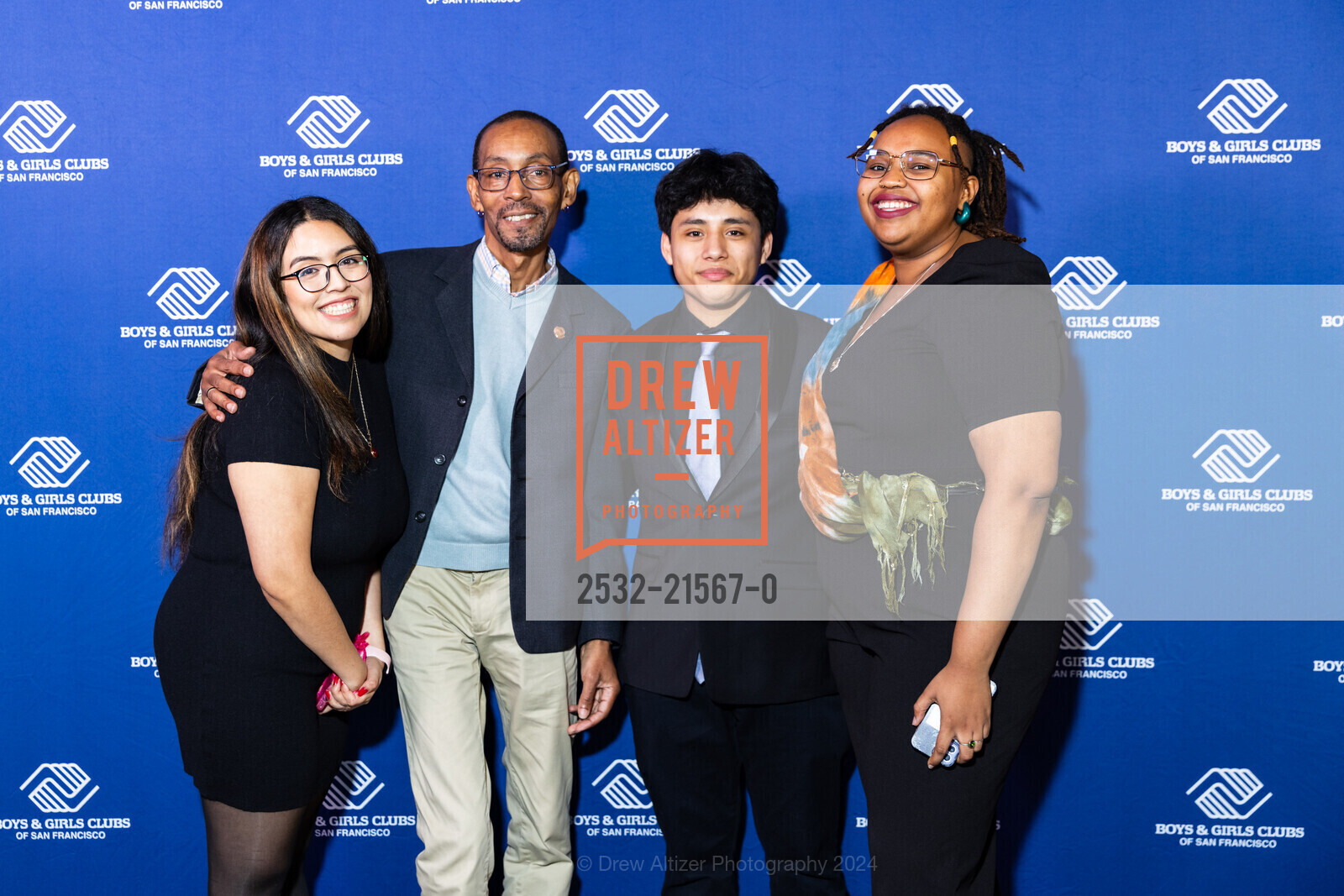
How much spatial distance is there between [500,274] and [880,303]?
0.82m

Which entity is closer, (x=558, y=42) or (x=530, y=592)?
(x=530, y=592)

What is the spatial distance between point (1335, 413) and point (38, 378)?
3397mm

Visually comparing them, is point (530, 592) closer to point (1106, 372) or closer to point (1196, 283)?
point (1106, 372)

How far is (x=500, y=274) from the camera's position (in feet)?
5.97

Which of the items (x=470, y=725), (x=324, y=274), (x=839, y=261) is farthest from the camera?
(x=839, y=261)

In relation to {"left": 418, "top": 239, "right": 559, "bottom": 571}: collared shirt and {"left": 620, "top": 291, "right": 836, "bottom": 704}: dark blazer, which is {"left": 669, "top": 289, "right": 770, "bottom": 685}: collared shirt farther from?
{"left": 418, "top": 239, "right": 559, "bottom": 571}: collared shirt

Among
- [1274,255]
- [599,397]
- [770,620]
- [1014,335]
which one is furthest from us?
[1274,255]

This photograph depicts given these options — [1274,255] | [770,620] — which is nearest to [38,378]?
[770,620]

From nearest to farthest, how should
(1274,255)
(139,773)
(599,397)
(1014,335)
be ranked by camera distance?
(1014,335) → (599,397) → (1274,255) → (139,773)

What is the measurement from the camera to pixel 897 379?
4.53ft

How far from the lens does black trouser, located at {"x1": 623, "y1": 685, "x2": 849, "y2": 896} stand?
1780 millimetres

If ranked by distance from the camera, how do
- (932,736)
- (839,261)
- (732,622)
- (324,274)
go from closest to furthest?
(932,736) < (324,274) < (732,622) < (839,261)

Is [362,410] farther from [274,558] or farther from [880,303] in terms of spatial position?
[880,303]

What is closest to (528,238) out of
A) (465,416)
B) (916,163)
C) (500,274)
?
(500,274)
